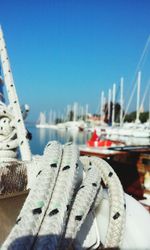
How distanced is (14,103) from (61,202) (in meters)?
1.67

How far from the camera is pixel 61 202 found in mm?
1322

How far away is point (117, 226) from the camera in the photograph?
1.55 meters

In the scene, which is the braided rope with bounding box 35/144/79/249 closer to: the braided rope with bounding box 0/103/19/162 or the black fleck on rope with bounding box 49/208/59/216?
the black fleck on rope with bounding box 49/208/59/216

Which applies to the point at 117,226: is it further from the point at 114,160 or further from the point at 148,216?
the point at 114,160

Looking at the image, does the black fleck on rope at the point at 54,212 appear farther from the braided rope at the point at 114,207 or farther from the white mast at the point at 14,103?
the white mast at the point at 14,103

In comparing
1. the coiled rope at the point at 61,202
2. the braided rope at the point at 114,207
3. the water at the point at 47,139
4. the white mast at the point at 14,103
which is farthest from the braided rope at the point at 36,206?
the water at the point at 47,139

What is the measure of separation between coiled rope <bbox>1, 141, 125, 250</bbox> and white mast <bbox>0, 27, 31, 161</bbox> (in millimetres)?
786

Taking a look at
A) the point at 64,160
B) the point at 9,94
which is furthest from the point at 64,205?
the point at 9,94

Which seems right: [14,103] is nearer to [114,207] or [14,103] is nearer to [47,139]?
[114,207]

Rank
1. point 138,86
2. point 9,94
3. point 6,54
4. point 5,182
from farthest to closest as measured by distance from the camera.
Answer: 1. point 138,86
2. point 6,54
3. point 9,94
4. point 5,182

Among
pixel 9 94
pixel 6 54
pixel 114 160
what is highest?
pixel 6 54

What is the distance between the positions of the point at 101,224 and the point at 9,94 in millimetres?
1770

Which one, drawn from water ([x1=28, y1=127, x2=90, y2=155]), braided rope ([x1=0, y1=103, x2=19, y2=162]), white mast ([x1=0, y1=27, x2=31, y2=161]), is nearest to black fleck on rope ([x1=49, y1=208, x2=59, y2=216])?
braided rope ([x1=0, y1=103, x2=19, y2=162])

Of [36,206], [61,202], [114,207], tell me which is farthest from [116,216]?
[36,206]
